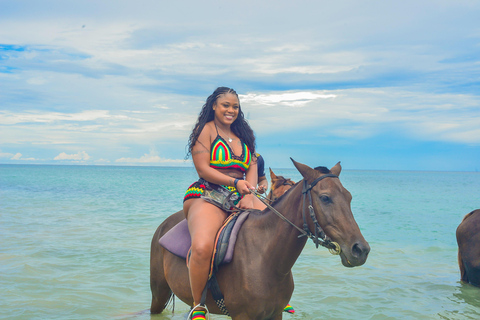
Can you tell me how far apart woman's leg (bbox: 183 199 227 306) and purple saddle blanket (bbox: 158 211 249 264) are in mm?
139

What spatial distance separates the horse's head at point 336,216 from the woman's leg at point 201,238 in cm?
95

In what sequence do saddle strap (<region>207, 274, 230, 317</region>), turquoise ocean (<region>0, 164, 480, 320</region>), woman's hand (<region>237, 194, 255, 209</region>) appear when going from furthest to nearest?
turquoise ocean (<region>0, 164, 480, 320</region>) < woman's hand (<region>237, 194, 255, 209</region>) < saddle strap (<region>207, 274, 230, 317</region>)

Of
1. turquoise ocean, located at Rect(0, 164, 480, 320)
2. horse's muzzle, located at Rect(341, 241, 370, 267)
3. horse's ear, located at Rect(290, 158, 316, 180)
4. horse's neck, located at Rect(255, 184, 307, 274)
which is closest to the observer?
horse's muzzle, located at Rect(341, 241, 370, 267)

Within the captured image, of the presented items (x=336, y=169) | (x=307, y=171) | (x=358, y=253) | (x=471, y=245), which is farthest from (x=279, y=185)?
(x=358, y=253)

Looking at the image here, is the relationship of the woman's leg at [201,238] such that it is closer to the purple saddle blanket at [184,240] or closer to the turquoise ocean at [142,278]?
the purple saddle blanket at [184,240]

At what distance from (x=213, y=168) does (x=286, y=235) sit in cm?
102

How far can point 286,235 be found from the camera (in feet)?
11.4

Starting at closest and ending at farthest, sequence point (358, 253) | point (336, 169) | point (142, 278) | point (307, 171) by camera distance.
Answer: point (358, 253) → point (307, 171) → point (336, 169) → point (142, 278)

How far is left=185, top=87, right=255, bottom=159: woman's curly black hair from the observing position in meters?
4.14

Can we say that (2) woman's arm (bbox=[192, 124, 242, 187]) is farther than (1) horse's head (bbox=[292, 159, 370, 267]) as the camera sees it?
Yes

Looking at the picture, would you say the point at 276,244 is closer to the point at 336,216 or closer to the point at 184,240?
the point at 336,216

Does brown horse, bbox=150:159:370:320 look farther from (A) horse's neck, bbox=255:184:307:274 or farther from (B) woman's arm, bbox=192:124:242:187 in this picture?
(B) woman's arm, bbox=192:124:242:187

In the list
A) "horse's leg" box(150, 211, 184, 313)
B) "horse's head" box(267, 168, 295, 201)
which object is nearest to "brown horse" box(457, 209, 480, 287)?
"horse's head" box(267, 168, 295, 201)

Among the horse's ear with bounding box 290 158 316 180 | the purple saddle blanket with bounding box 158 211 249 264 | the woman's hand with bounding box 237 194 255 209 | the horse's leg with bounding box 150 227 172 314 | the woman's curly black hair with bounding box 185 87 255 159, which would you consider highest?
the woman's curly black hair with bounding box 185 87 255 159
